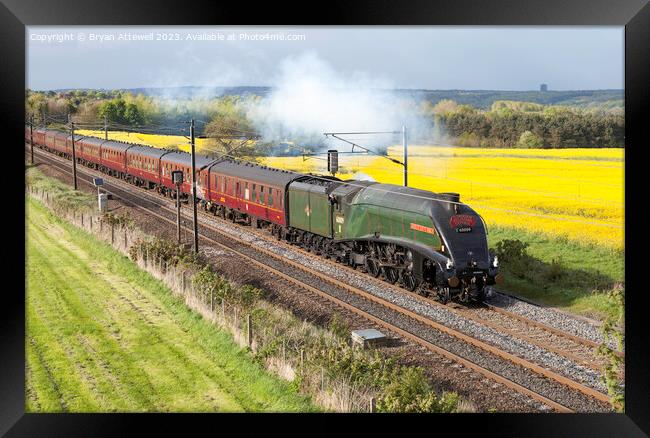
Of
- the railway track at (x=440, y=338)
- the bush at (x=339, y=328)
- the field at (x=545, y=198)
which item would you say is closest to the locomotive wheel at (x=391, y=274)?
the railway track at (x=440, y=338)

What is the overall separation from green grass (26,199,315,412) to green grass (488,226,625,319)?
889 cm

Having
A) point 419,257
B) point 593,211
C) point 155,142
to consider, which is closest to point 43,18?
point 419,257

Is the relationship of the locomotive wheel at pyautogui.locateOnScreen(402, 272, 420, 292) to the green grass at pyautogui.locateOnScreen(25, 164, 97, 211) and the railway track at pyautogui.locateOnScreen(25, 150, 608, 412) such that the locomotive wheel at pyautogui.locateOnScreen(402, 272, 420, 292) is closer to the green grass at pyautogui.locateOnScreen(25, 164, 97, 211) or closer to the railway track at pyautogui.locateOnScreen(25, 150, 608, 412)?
the railway track at pyautogui.locateOnScreen(25, 150, 608, 412)

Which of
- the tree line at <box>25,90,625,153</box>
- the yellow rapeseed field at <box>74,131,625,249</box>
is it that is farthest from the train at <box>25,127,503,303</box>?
the yellow rapeseed field at <box>74,131,625,249</box>

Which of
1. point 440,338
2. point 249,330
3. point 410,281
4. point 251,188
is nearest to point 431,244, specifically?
point 410,281

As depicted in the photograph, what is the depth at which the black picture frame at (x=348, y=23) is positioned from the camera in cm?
1225

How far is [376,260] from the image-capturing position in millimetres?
21766

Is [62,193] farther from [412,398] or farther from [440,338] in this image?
[412,398]

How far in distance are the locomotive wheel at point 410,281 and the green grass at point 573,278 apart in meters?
2.75

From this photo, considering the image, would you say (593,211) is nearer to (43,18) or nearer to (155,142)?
(43,18)

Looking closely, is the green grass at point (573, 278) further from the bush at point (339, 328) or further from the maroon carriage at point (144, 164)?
the maroon carriage at point (144, 164)

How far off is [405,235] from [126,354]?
27.4ft

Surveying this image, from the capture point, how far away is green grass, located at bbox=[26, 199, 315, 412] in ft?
45.7
